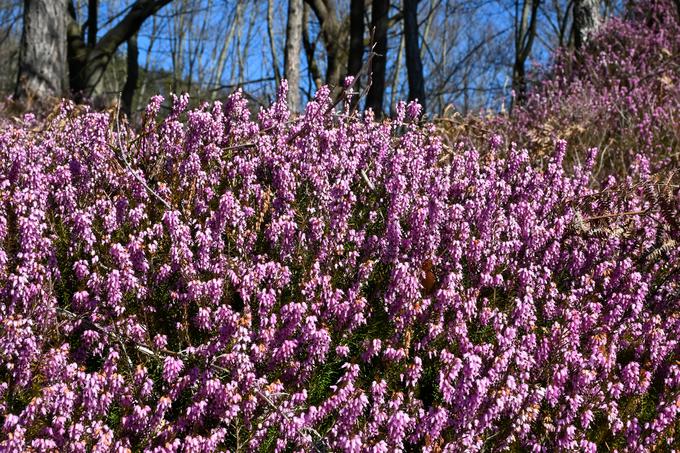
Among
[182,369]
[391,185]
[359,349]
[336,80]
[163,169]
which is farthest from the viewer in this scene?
[336,80]

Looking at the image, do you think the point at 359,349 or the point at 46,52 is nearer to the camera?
the point at 359,349

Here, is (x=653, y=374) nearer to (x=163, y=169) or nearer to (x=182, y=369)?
(x=182, y=369)

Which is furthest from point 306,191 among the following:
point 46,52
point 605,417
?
point 46,52

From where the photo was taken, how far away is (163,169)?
3.65 metres

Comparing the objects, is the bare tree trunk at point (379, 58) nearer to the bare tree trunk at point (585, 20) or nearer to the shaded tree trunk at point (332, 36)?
the shaded tree trunk at point (332, 36)

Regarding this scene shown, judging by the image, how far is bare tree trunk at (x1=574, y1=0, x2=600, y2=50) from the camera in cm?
1159

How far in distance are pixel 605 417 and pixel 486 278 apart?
0.77 m

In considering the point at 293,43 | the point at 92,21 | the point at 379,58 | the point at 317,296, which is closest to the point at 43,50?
the point at 293,43

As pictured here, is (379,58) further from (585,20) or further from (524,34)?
(524,34)

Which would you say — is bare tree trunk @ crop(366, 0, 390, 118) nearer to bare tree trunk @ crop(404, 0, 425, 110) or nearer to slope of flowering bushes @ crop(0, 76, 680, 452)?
bare tree trunk @ crop(404, 0, 425, 110)

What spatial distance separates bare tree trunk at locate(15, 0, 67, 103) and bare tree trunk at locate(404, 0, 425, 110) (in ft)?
17.5

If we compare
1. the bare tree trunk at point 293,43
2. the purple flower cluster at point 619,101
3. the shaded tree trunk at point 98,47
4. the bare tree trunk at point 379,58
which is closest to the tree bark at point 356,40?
A: the bare tree trunk at point 379,58

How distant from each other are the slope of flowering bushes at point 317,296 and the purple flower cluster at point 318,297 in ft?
0.04

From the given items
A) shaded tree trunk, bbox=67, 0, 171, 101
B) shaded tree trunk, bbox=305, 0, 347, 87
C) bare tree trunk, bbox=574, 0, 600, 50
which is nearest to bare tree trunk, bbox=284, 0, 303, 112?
shaded tree trunk, bbox=305, 0, 347, 87
